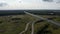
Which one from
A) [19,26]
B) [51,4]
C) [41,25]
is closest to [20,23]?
[19,26]

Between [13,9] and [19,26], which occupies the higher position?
[13,9]

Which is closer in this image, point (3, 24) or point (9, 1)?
point (9, 1)

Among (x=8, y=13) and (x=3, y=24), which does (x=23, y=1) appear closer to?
(x=8, y=13)

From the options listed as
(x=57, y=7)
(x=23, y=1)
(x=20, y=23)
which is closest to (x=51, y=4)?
(x=57, y=7)

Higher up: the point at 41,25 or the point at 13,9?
the point at 13,9

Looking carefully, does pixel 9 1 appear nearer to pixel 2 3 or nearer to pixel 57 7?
pixel 2 3

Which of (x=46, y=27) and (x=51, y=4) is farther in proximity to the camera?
(x=46, y=27)

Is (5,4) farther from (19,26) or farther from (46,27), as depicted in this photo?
(46,27)

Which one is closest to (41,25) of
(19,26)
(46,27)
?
(46,27)
